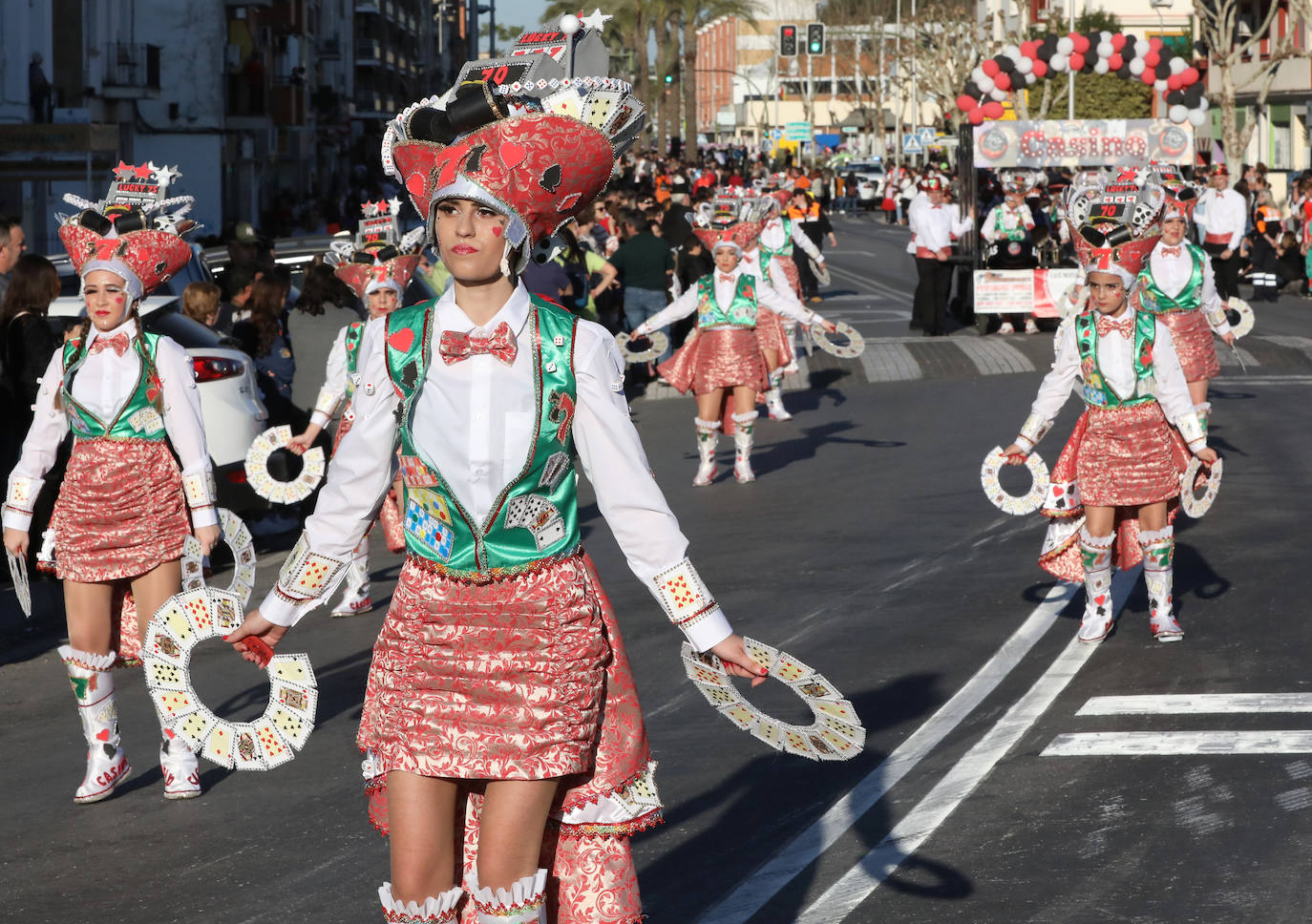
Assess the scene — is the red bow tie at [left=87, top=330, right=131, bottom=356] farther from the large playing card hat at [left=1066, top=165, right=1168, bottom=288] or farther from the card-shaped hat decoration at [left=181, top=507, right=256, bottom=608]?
the large playing card hat at [left=1066, top=165, right=1168, bottom=288]

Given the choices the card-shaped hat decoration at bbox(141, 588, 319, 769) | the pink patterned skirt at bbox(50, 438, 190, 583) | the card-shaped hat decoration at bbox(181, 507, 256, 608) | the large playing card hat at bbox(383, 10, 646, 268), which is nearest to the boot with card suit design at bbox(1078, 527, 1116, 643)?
the card-shaped hat decoration at bbox(181, 507, 256, 608)

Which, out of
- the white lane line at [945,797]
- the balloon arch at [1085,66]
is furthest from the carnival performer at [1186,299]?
the balloon arch at [1085,66]

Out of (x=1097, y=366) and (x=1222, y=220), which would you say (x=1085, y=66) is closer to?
(x=1222, y=220)

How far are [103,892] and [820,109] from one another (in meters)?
150

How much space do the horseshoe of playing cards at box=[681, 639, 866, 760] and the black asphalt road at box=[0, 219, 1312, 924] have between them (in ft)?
4.13

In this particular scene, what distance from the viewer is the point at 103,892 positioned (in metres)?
6.23

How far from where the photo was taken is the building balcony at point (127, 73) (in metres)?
40.9

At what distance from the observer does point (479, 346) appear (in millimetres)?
4379

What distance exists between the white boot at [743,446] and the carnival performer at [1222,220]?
1549cm

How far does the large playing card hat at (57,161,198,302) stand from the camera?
732 cm

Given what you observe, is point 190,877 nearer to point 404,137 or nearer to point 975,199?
point 404,137

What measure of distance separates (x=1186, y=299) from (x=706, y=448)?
3.68m

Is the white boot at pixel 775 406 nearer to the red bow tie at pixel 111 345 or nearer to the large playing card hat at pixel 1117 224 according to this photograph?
the large playing card hat at pixel 1117 224

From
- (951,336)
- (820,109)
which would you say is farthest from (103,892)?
(820,109)
